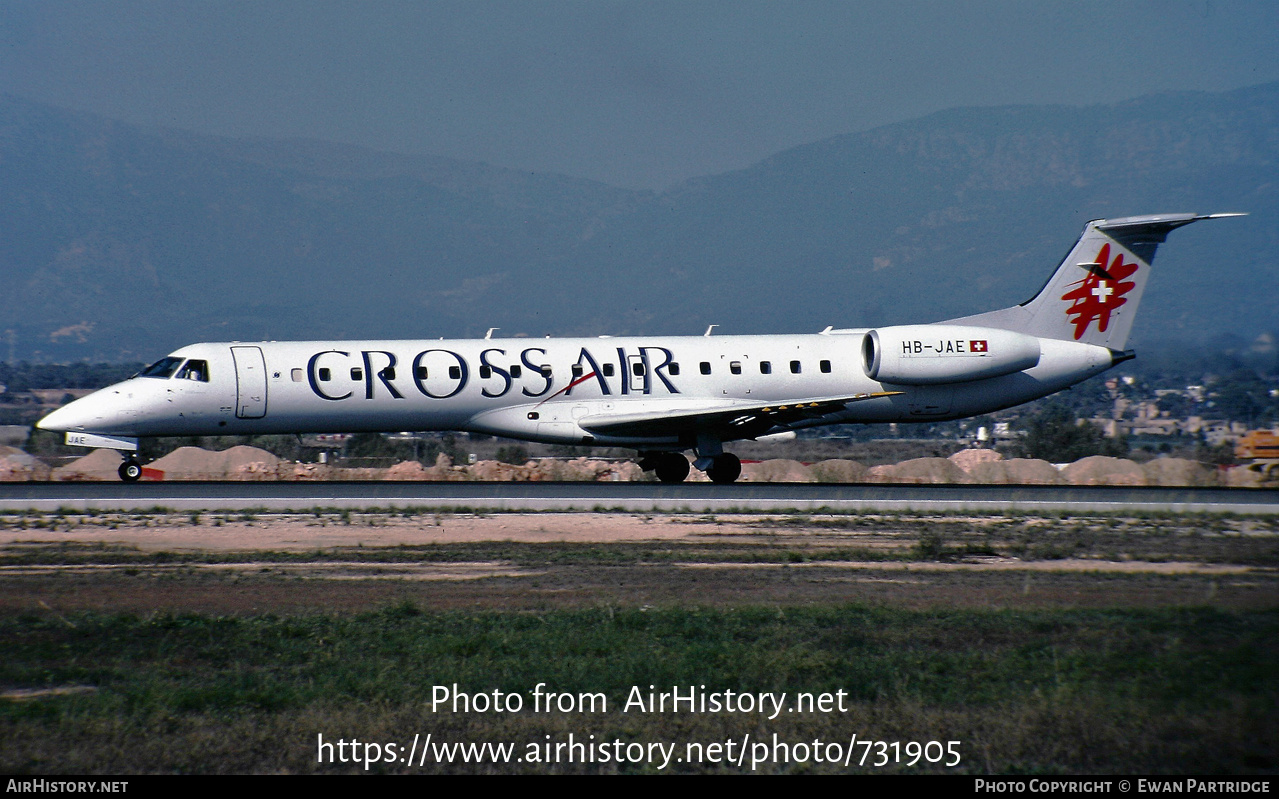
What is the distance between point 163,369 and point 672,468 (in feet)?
37.1

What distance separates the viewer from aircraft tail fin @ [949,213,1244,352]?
27891 mm

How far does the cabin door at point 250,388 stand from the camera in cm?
2530

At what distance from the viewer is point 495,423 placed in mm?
26109

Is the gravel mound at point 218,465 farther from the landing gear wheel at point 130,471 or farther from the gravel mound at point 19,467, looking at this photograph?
the landing gear wheel at point 130,471

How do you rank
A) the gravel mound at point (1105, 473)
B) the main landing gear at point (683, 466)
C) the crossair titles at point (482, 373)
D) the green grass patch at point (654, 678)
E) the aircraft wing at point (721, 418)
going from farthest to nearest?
the gravel mound at point (1105, 473) → the main landing gear at point (683, 466) → the crossair titles at point (482, 373) → the aircraft wing at point (721, 418) → the green grass patch at point (654, 678)

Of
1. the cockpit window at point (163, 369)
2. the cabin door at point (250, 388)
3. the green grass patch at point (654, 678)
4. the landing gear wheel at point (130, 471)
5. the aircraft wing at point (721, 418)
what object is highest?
the cockpit window at point (163, 369)

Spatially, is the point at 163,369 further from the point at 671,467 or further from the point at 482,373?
the point at 671,467

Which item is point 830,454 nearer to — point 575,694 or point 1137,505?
point 1137,505

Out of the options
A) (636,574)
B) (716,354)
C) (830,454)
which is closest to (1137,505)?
(716,354)

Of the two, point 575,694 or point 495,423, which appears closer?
point 575,694

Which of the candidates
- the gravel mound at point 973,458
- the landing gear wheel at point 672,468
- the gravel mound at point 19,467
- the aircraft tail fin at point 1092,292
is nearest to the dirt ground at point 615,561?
the landing gear wheel at point 672,468

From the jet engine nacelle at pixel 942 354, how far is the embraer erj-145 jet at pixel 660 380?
4 centimetres

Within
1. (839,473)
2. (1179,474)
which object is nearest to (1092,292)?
(1179,474)
